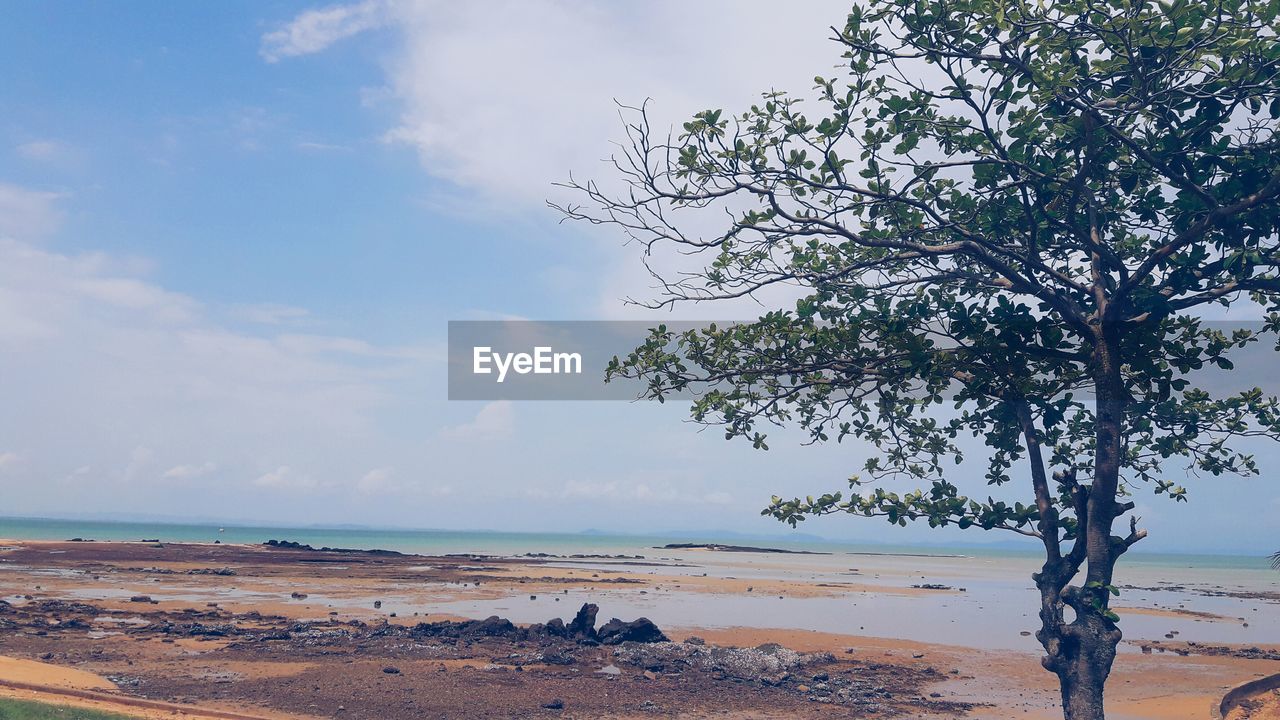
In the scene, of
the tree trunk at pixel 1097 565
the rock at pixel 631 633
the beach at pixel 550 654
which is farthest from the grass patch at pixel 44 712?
the rock at pixel 631 633

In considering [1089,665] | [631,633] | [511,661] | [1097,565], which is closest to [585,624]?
[631,633]

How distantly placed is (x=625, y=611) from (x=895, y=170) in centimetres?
3047

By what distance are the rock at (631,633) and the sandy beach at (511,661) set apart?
167mm

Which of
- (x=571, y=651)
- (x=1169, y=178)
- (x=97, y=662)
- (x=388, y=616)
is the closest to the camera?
(x=1169, y=178)

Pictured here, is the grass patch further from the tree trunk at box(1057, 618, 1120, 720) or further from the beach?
the tree trunk at box(1057, 618, 1120, 720)

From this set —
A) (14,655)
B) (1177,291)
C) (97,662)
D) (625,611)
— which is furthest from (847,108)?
(625,611)

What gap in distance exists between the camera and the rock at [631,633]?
24766mm

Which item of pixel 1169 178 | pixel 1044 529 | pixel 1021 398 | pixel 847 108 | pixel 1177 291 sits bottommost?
pixel 1044 529

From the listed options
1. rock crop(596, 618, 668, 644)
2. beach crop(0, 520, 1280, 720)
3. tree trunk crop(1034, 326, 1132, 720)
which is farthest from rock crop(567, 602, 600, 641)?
tree trunk crop(1034, 326, 1132, 720)

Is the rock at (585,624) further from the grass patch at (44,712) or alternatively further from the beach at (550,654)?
the grass patch at (44,712)

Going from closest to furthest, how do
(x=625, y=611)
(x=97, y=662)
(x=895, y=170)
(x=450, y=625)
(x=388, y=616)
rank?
1. (x=895, y=170)
2. (x=97, y=662)
3. (x=450, y=625)
4. (x=388, y=616)
5. (x=625, y=611)

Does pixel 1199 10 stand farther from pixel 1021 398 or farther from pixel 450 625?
pixel 450 625

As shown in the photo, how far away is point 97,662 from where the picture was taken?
2069 centimetres

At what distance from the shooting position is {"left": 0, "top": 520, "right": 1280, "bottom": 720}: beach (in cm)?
1802
